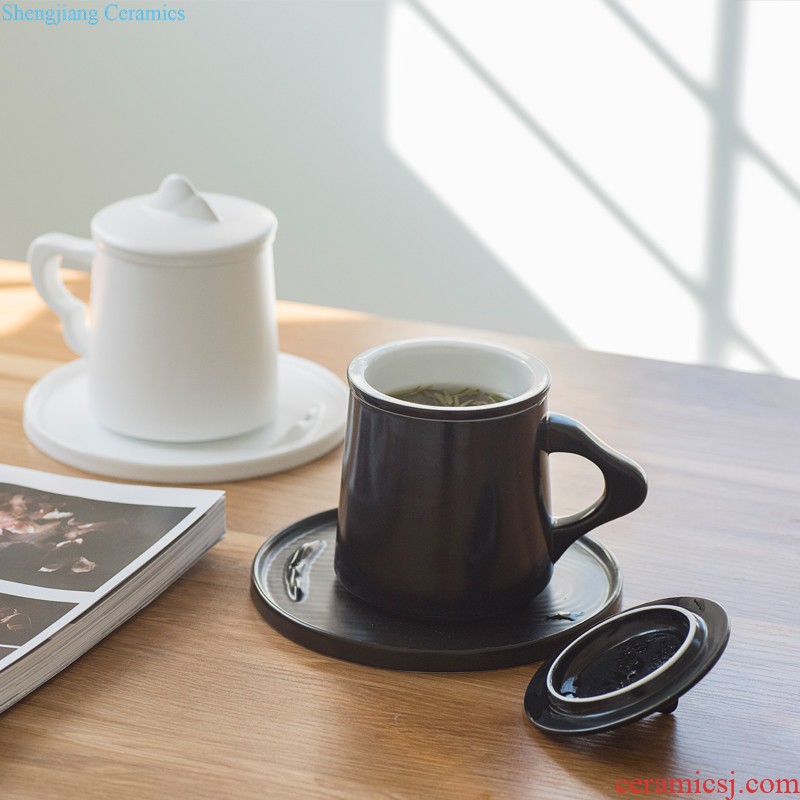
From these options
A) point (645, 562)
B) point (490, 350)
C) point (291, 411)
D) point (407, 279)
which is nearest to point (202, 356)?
point (291, 411)

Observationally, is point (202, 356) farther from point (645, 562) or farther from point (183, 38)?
point (183, 38)

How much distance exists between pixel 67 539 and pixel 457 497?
0.24m

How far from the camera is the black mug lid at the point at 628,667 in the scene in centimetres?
47

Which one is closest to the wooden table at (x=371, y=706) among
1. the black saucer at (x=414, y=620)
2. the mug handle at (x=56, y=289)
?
the black saucer at (x=414, y=620)

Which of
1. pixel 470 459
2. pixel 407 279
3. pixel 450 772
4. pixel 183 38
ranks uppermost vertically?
pixel 183 38

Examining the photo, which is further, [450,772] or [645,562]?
[645,562]

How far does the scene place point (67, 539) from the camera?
622mm

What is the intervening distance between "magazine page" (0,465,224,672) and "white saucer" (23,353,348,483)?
61mm

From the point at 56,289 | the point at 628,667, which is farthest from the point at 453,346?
the point at 56,289

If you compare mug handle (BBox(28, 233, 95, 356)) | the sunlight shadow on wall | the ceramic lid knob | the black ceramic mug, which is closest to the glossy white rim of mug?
the black ceramic mug

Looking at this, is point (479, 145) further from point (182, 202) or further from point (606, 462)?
point (606, 462)

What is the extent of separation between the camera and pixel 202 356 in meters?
0.75

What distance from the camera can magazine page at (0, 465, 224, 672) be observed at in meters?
0.54

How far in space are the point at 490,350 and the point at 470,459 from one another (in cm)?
10
